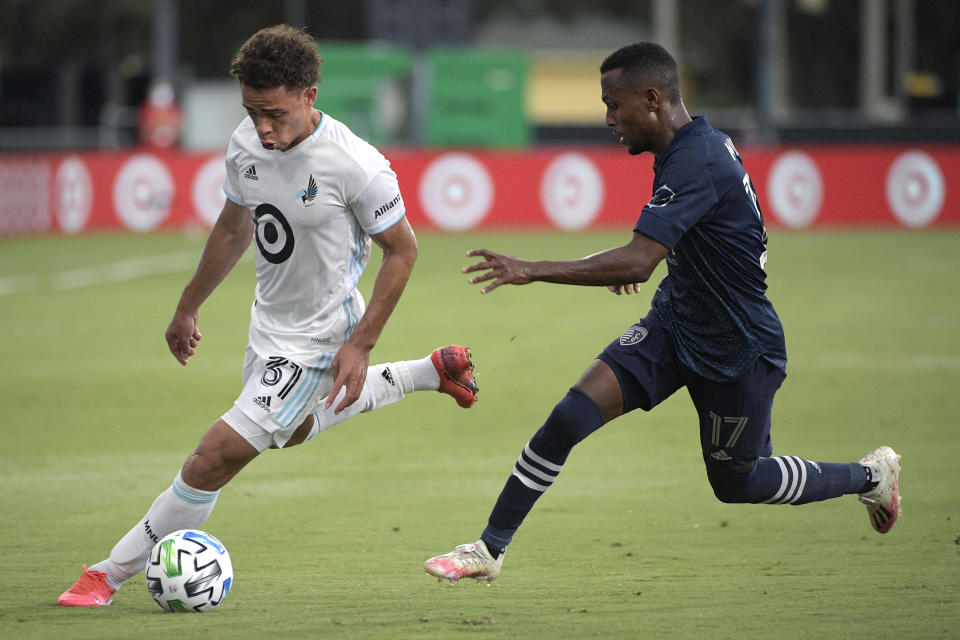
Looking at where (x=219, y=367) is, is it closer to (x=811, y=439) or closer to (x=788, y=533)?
→ (x=811, y=439)

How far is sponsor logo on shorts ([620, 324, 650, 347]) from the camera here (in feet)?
20.4

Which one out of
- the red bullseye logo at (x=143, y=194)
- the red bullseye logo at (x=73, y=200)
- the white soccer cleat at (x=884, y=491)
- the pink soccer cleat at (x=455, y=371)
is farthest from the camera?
the red bullseye logo at (x=143, y=194)

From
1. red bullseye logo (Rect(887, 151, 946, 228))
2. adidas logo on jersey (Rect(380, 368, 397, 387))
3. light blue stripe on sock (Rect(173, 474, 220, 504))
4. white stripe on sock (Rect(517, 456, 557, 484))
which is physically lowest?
red bullseye logo (Rect(887, 151, 946, 228))

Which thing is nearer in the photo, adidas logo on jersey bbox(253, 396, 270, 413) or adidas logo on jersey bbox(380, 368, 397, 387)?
adidas logo on jersey bbox(253, 396, 270, 413)

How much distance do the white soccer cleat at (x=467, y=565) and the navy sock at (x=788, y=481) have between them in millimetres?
1037

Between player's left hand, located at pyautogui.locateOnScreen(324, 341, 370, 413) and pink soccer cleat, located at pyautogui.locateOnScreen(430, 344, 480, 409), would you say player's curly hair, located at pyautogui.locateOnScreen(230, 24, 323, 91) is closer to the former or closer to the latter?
player's left hand, located at pyautogui.locateOnScreen(324, 341, 370, 413)

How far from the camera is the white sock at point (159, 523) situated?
5.79 m

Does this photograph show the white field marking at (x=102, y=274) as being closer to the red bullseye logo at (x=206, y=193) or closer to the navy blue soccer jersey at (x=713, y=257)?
the red bullseye logo at (x=206, y=193)

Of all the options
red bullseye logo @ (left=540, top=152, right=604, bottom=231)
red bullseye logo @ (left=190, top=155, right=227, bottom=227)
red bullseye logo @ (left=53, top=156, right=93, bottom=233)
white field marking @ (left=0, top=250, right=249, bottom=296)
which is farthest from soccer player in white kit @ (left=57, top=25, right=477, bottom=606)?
red bullseye logo @ (left=540, top=152, right=604, bottom=231)

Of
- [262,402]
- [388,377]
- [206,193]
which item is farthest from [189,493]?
[206,193]

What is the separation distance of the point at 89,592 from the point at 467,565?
1562 mm

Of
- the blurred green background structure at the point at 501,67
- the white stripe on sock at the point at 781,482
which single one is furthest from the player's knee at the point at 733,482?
the blurred green background structure at the point at 501,67

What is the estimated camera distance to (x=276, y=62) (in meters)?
5.52

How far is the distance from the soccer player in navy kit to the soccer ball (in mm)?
881
